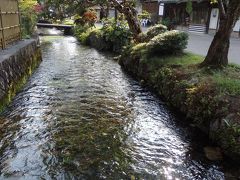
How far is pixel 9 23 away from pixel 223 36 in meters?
9.25

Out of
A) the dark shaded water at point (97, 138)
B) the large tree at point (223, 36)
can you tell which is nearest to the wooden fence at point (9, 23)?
the dark shaded water at point (97, 138)

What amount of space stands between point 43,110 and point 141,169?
431 centimetres

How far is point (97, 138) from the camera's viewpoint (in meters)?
7.20

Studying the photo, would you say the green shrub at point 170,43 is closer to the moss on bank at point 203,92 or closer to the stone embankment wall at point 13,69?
the moss on bank at point 203,92

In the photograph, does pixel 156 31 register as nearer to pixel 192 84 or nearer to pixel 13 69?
pixel 192 84

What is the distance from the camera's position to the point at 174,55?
1256cm

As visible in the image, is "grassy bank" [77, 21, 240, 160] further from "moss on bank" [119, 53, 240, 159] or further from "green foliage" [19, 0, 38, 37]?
"green foliage" [19, 0, 38, 37]

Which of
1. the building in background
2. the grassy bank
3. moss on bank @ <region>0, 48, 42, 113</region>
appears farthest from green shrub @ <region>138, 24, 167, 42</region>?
the building in background

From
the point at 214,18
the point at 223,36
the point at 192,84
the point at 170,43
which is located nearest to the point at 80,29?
the point at 214,18

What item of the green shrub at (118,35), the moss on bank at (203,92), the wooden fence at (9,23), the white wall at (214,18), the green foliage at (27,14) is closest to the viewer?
the moss on bank at (203,92)

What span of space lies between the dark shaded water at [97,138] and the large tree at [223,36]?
7.93ft

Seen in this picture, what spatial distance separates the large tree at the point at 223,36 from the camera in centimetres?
920

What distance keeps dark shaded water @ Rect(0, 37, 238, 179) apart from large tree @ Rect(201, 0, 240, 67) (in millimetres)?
2418

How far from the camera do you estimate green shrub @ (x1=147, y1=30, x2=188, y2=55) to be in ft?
39.9
